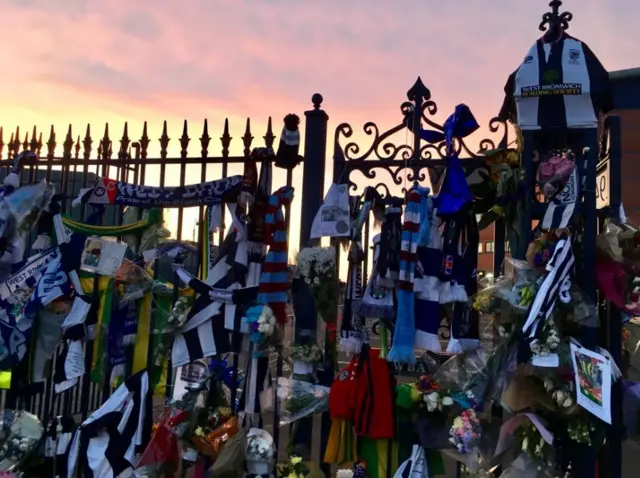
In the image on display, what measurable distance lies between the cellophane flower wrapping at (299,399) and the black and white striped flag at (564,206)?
5.77ft

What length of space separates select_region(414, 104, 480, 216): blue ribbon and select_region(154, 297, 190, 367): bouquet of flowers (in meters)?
1.91

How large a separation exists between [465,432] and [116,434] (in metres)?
2.38

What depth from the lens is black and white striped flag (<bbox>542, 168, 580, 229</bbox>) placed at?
3.61 m

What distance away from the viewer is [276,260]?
4.16 metres

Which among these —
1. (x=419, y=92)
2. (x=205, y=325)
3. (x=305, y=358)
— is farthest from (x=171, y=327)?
(x=419, y=92)

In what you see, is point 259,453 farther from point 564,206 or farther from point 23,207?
point 23,207

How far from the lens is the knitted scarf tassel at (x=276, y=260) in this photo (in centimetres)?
412

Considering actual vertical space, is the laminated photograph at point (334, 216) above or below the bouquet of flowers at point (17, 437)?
above

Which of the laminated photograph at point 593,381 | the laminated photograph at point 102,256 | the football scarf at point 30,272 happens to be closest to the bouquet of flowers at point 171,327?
the laminated photograph at point 102,256

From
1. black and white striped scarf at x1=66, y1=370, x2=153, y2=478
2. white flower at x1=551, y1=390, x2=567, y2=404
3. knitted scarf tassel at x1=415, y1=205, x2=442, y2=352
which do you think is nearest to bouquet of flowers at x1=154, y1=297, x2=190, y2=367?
black and white striped scarf at x1=66, y1=370, x2=153, y2=478

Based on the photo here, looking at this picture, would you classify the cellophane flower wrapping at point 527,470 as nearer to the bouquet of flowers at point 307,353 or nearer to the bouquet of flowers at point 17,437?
the bouquet of flowers at point 307,353

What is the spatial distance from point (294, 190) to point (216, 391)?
1.51 metres

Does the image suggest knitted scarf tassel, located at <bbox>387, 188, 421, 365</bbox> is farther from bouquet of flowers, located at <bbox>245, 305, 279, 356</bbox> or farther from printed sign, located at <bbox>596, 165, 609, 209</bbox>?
printed sign, located at <bbox>596, 165, 609, 209</bbox>

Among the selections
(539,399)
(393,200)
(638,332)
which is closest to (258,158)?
(393,200)
